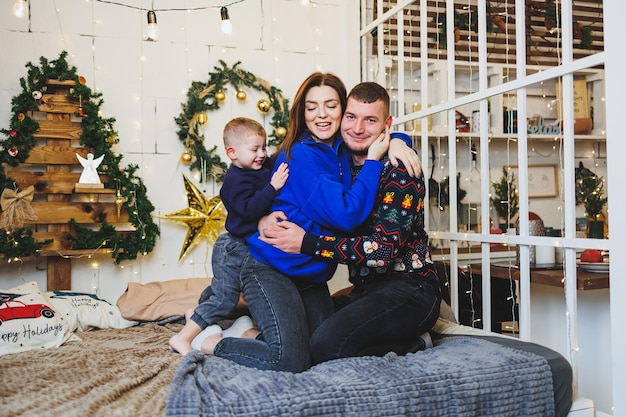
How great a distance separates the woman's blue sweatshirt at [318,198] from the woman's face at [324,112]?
48mm

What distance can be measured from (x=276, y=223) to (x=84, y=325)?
46.7 inches

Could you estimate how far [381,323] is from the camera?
6.32 ft

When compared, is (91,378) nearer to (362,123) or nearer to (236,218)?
(236,218)

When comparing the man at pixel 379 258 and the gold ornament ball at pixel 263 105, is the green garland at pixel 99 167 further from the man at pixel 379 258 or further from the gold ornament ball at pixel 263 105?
the man at pixel 379 258

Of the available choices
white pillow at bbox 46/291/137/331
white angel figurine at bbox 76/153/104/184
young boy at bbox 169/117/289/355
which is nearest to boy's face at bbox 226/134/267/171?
young boy at bbox 169/117/289/355

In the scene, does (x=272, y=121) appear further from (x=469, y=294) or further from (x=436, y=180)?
(x=469, y=294)

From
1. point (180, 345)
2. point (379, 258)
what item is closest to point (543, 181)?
point (379, 258)

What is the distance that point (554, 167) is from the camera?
4.35m

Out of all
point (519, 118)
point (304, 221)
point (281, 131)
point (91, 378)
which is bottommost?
point (91, 378)

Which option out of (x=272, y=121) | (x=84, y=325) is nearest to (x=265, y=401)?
(x=84, y=325)

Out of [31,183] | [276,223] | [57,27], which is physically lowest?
[276,223]

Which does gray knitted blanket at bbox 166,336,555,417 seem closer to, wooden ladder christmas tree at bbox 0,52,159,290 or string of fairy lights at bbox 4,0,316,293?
wooden ladder christmas tree at bbox 0,52,159,290

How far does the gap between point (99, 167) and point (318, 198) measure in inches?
66.6

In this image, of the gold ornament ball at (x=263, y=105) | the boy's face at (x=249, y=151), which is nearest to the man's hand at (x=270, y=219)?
the boy's face at (x=249, y=151)
